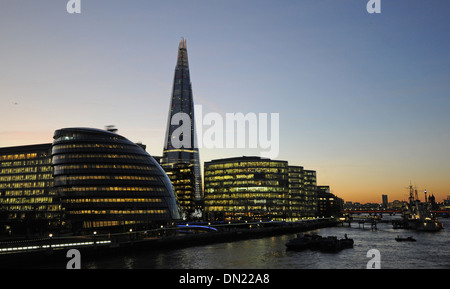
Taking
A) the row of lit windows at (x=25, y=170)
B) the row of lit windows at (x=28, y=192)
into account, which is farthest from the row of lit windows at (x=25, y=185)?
the row of lit windows at (x=25, y=170)

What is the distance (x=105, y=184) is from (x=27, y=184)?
178 feet

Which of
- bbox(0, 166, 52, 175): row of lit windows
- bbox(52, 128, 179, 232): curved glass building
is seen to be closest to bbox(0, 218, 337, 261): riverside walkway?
bbox(52, 128, 179, 232): curved glass building

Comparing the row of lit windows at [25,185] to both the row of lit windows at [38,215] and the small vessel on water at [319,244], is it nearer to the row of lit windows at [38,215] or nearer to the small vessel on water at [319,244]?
the row of lit windows at [38,215]

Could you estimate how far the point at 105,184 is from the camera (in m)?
111

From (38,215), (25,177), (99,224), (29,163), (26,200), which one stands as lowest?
(99,224)

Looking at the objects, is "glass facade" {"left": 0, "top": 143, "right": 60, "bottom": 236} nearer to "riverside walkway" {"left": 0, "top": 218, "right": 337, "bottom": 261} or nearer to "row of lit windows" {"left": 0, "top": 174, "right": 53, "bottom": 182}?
"row of lit windows" {"left": 0, "top": 174, "right": 53, "bottom": 182}

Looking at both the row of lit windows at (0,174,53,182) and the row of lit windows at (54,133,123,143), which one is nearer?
the row of lit windows at (54,133,123,143)

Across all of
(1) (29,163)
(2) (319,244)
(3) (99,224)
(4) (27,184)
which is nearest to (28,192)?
(4) (27,184)

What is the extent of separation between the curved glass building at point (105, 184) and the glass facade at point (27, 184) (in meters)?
22.2

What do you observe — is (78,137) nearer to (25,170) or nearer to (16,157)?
(25,170)

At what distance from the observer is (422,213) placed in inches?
7515

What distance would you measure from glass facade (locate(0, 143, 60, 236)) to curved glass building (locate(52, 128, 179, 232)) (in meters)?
22.2

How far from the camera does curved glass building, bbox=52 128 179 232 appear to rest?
108875mm
